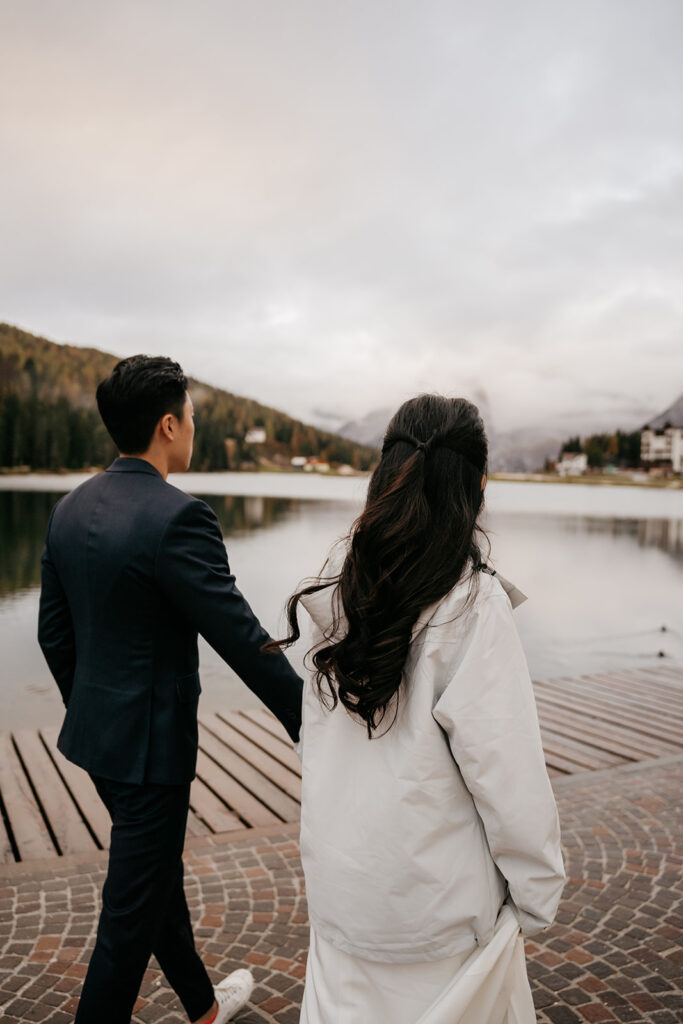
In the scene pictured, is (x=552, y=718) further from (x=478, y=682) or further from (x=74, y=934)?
(x=478, y=682)

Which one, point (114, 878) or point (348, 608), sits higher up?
point (348, 608)

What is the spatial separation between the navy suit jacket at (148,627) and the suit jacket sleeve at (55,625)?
105 millimetres

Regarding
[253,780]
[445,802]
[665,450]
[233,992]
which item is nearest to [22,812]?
Answer: [253,780]

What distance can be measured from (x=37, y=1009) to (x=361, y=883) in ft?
5.58

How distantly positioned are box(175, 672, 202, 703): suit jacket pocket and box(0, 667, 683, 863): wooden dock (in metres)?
2.17

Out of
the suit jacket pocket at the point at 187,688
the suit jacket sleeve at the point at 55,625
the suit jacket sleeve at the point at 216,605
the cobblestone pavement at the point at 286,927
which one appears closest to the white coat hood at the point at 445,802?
the suit jacket sleeve at the point at 216,605

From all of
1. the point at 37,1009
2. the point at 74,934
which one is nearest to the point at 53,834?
the point at 74,934

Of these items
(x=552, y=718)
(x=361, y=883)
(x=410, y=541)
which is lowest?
(x=552, y=718)

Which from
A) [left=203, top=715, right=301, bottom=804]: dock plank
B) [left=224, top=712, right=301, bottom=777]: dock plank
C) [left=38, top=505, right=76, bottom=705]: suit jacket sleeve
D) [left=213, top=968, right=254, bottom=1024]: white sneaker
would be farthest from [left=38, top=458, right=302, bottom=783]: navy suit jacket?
[left=224, top=712, right=301, bottom=777]: dock plank

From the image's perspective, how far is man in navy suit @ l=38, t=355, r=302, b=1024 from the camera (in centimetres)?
→ 172

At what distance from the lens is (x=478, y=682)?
50.9 inches

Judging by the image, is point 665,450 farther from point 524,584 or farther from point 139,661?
point 139,661

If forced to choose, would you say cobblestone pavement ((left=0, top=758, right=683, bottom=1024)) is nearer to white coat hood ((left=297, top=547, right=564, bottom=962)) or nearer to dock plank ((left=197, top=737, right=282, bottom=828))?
dock plank ((left=197, top=737, right=282, bottom=828))

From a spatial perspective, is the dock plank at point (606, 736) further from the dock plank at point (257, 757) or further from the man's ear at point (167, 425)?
the man's ear at point (167, 425)
